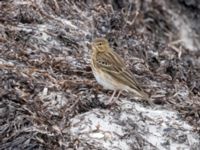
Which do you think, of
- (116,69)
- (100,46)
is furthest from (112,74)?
(100,46)

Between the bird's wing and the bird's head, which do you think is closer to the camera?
the bird's wing

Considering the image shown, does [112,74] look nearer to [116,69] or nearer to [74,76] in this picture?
[116,69]

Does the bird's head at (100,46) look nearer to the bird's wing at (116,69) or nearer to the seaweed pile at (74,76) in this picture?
the bird's wing at (116,69)

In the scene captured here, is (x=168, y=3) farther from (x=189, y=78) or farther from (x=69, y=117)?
(x=69, y=117)

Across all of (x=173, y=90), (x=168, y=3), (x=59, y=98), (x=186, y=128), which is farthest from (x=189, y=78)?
(x=168, y=3)

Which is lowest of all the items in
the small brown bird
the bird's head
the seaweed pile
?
the seaweed pile

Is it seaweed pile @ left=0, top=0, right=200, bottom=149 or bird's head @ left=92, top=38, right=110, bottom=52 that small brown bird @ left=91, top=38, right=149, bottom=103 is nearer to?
bird's head @ left=92, top=38, right=110, bottom=52

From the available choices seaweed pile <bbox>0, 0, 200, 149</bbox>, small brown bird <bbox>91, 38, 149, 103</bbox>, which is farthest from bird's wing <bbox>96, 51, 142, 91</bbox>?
seaweed pile <bbox>0, 0, 200, 149</bbox>

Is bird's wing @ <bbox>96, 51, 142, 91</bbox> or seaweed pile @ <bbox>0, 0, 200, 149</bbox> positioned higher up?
bird's wing @ <bbox>96, 51, 142, 91</bbox>
